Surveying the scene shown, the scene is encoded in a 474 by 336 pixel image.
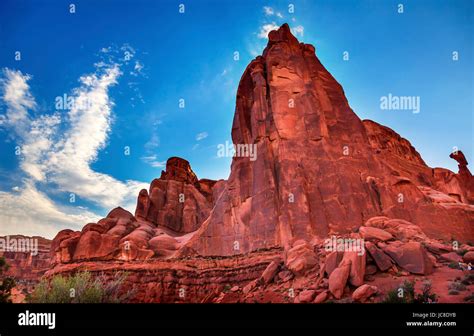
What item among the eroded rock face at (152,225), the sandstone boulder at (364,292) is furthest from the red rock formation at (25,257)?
the sandstone boulder at (364,292)

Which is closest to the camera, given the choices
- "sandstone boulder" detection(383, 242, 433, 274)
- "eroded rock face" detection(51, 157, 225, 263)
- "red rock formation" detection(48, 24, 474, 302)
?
"sandstone boulder" detection(383, 242, 433, 274)

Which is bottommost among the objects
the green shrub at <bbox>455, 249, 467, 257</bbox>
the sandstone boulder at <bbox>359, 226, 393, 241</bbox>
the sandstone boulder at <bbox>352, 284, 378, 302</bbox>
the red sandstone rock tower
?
the sandstone boulder at <bbox>352, 284, 378, 302</bbox>

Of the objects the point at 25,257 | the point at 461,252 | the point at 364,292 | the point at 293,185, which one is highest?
the point at 293,185

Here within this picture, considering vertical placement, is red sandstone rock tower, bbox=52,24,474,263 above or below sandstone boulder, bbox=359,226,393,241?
above

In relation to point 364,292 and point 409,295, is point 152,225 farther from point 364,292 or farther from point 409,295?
point 409,295

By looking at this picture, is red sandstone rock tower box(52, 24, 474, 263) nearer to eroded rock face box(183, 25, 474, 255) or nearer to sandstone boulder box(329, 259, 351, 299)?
eroded rock face box(183, 25, 474, 255)

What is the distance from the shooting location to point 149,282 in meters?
38.9

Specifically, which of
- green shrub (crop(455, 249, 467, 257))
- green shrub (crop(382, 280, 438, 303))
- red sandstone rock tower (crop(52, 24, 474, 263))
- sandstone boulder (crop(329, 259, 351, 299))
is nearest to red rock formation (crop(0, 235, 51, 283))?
red sandstone rock tower (crop(52, 24, 474, 263))

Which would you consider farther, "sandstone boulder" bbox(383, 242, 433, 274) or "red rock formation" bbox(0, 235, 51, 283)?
"red rock formation" bbox(0, 235, 51, 283)

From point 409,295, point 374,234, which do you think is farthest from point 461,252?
point 409,295
